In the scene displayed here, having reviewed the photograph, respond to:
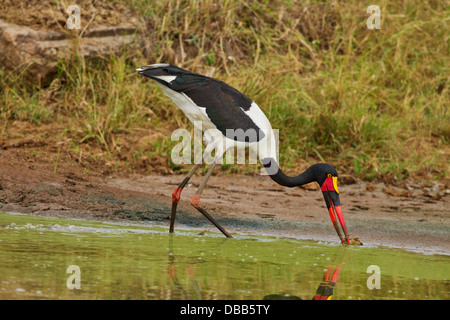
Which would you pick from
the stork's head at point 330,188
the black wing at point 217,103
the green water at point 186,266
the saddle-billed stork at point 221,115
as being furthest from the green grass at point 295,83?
the green water at point 186,266

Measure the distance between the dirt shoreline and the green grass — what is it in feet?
1.45

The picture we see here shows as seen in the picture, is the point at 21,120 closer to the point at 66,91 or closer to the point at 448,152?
the point at 66,91

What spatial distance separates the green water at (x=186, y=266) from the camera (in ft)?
10.5

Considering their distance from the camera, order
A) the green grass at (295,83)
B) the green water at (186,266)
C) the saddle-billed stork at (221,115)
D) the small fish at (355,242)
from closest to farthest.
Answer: the green water at (186,266), the small fish at (355,242), the saddle-billed stork at (221,115), the green grass at (295,83)

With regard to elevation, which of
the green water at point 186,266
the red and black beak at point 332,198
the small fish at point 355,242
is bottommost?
the small fish at point 355,242

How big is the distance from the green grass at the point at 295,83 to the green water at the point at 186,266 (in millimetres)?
2537

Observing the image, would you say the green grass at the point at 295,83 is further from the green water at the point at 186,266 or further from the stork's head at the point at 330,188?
the green water at the point at 186,266

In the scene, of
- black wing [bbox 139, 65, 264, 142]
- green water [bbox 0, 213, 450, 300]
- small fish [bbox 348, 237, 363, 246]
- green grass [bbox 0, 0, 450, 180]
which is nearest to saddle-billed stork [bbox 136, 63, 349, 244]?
black wing [bbox 139, 65, 264, 142]

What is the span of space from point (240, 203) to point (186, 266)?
8.15ft

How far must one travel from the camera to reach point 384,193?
6754 mm

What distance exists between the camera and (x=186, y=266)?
3.78 m

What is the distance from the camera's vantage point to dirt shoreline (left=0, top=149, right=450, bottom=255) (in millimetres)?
5344

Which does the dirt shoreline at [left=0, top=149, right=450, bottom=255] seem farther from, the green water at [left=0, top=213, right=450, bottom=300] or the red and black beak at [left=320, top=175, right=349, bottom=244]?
the green water at [left=0, top=213, right=450, bottom=300]
